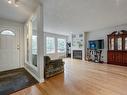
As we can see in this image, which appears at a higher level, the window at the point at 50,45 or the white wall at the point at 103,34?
the white wall at the point at 103,34

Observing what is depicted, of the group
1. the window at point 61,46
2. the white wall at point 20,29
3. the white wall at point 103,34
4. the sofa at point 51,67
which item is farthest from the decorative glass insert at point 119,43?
the white wall at point 20,29

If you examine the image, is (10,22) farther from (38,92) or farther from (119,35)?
(119,35)

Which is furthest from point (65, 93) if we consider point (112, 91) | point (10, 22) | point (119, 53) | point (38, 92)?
point (119, 53)

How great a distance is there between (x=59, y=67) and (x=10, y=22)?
3650 millimetres

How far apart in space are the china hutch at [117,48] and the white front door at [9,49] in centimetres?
617

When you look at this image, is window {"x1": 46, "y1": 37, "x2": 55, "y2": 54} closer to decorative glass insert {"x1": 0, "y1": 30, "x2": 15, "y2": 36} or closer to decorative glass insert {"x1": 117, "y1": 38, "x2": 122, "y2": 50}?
decorative glass insert {"x1": 0, "y1": 30, "x2": 15, "y2": 36}

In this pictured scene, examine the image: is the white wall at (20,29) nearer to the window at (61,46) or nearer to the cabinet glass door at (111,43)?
the window at (61,46)

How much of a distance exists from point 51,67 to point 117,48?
4.81 m

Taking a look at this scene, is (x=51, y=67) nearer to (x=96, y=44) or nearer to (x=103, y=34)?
(x=96, y=44)

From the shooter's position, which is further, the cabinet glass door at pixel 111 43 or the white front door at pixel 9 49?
the cabinet glass door at pixel 111 43

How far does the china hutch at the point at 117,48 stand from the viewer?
570 cm

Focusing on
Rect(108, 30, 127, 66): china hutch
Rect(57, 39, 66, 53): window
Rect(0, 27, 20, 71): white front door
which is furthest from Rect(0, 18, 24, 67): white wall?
Rect(108, 30, 127, 66): china hutch

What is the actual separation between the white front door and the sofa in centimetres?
246

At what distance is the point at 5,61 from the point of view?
185 inches
